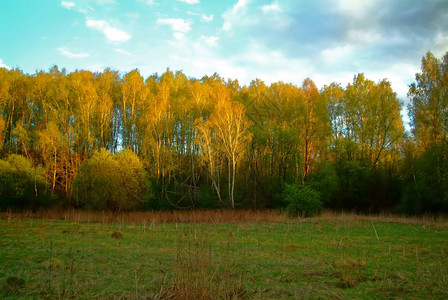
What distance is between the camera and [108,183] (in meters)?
26.8

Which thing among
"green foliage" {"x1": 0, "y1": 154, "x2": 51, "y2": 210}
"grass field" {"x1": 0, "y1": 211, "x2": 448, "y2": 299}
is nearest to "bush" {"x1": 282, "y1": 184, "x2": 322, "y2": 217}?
"grass field" {"x1": 0, "y1": 211, "x2": 448, "y2": 299}

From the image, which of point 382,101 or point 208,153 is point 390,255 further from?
point 382,101

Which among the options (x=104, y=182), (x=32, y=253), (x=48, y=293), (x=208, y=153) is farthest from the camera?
(x=208, y=153)

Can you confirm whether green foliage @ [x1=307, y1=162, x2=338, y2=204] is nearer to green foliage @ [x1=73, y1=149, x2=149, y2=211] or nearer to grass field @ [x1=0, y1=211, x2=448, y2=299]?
green foliage @ [x1=73, y1=149, x2=149, y2=211]

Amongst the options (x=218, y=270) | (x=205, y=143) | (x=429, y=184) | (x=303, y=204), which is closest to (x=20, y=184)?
(x=205, y=143)

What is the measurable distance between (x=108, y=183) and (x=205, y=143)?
29.1ft

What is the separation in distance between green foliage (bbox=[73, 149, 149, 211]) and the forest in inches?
3.3

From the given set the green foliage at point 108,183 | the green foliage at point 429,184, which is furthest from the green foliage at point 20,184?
the green foliage at point 429,184

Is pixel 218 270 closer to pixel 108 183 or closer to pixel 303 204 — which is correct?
pixel 303 204

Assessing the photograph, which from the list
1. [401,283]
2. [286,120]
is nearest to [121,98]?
[286,120]

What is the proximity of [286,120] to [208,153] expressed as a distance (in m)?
9.63

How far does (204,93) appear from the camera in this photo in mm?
33094

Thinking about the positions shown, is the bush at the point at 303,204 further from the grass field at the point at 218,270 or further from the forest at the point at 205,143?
the grass field at the point at 218,270

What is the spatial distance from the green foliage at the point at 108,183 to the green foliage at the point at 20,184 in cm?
495
